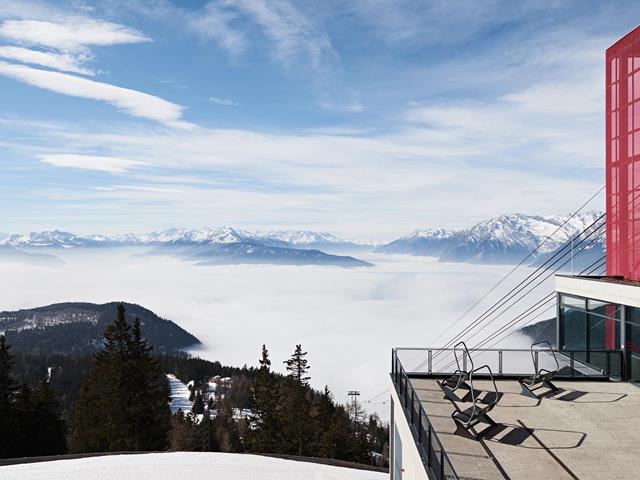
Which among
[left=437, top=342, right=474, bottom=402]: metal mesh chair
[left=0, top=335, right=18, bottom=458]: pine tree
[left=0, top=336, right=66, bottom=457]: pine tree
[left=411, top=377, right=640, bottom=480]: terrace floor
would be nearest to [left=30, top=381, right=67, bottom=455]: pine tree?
[left=0, top=336, right=66, bottom=457]: pine tree

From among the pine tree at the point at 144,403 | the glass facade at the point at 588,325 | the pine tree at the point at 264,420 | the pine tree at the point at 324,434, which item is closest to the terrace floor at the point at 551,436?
the glass facade at the point at 588,325

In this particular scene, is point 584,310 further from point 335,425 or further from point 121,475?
point 335,425

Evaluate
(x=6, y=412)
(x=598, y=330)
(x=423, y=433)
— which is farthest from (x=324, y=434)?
(x=423, y=433)

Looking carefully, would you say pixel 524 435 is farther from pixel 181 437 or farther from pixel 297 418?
pixel 181 437

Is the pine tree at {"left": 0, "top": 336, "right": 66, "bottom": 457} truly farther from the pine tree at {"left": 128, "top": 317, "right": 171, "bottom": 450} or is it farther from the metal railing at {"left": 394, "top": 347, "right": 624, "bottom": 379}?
the metal railing at {"left": 394, "top": 347, "right": 624, "bottom": 379}

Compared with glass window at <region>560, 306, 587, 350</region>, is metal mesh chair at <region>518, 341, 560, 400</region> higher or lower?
lower

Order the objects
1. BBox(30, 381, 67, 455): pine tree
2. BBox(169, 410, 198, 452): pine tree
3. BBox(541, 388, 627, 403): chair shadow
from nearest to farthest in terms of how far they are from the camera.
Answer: BBox(541, 388, 627, 403): chair shadow
BBox(30, 381, 67, 455): pine tree
BBox(169, 410, 198, 452): pine tree
